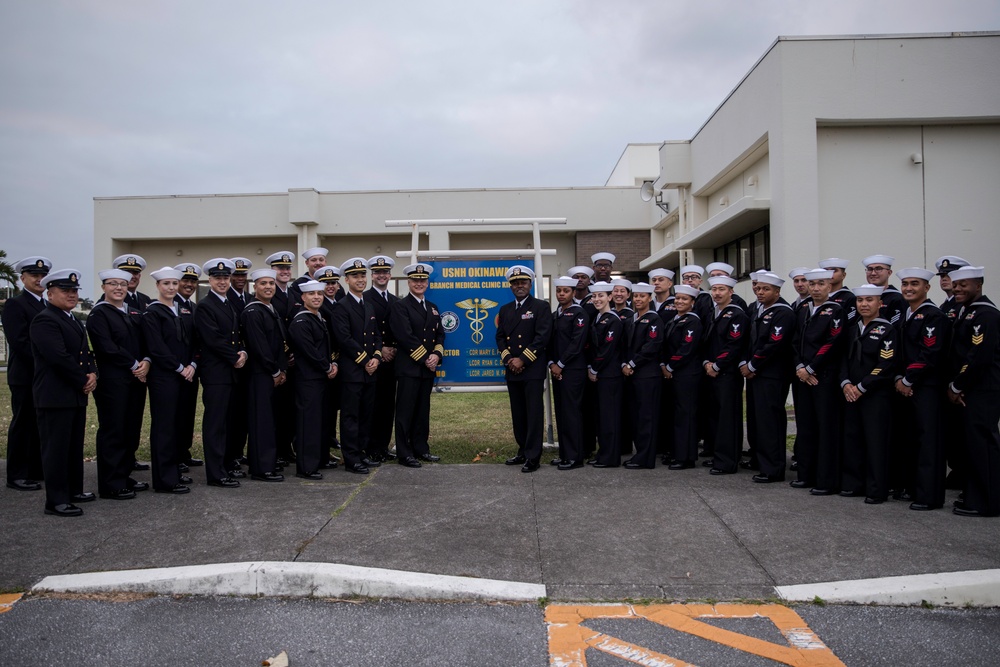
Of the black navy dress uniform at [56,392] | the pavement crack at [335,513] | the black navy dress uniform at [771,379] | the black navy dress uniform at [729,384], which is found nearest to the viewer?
the pavement crack at [335,513]

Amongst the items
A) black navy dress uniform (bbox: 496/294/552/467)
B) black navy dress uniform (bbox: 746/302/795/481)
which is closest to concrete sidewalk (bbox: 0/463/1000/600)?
black navy dress uniform (bbox: 746/302/795/481)

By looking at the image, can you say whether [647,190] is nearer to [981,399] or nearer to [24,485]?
[981,399]

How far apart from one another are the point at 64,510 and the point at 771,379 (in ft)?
21.7

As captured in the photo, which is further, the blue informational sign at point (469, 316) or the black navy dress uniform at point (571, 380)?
the blue informational sign at point (469, 316)

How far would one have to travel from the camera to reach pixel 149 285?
2773cm

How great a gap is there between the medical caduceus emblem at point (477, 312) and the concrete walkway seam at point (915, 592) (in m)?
5.46

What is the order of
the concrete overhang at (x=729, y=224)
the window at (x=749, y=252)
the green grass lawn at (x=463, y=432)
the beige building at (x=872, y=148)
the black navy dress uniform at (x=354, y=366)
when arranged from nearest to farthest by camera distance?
the black navy dress uniform at (x=354, y=366)
the green grass lawn at (x=463, y=432)
the beige building at (x=872, y=148)
the concrete overhang at (x=729, y=224)
the window at (x=749, y=252)

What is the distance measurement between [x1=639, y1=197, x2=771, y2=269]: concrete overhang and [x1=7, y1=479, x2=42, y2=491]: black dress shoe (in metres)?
13.1

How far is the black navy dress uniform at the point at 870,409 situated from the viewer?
6402 millimetres

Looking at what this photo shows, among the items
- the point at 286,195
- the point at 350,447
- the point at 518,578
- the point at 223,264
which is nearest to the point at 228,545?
the point at 518,578

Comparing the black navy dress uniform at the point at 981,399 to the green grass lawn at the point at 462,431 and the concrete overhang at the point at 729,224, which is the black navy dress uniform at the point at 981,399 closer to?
the green grass lawn at the point at 462,431

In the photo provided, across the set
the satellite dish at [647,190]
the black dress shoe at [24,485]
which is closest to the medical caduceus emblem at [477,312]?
the black dress shoe at [24,485]

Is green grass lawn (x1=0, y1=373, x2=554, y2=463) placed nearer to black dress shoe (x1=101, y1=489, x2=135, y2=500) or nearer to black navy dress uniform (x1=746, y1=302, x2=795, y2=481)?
black dress shoe (x1=101, y1=489, x2=135, y2=500)

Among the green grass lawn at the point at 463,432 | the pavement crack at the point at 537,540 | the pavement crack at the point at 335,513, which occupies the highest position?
the green grass lawn at the point at 463,432
